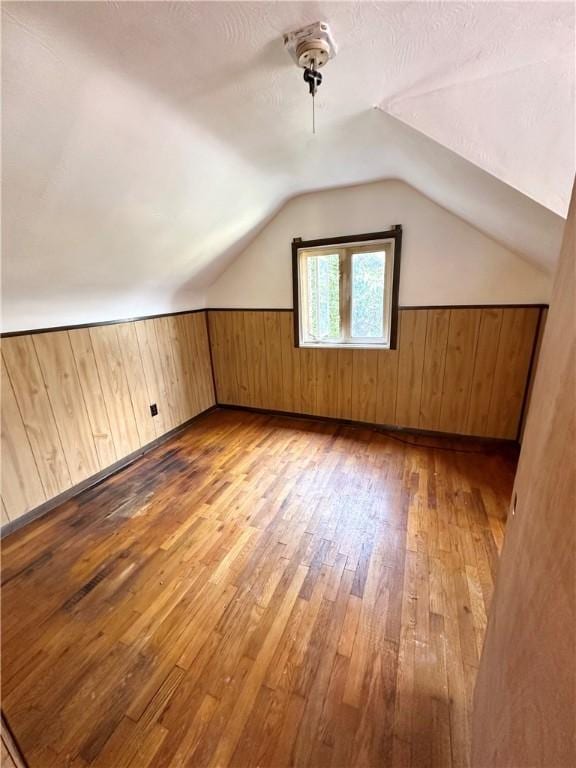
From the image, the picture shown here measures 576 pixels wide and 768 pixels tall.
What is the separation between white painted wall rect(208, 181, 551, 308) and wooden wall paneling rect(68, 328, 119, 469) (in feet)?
6.22

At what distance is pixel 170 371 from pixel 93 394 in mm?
804

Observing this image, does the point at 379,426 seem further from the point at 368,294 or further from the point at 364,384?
the point at 368,294

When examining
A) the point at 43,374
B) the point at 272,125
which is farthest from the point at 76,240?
the point at 272,125

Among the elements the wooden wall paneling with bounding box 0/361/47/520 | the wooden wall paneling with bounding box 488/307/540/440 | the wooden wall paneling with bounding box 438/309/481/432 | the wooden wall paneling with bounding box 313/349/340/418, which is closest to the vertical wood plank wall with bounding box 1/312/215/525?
the wooden wall paneling with bounding box 0/361/47/520

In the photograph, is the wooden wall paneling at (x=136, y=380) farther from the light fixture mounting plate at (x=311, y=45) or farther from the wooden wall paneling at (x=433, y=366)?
the wooden wall paneling at (x=433, y=366)

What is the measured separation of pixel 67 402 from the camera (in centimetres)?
218

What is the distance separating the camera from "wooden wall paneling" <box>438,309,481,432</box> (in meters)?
2.55

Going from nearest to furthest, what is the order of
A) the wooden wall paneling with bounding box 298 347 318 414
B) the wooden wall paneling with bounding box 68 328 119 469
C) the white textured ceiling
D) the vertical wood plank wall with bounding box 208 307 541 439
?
the white textured ceiling → the wooden wall paneling with bounding box 68 328 119 469 → the vertical wood plank wall with bounding box 208 307 541 439 → the wooden wall paneling with bounding box 298 347 318 414

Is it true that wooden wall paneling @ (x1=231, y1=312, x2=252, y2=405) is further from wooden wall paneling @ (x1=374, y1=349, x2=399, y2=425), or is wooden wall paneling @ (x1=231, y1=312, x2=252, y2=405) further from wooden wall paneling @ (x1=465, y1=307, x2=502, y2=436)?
wooden wall paneling @ (x1=465, y1=307, x2=502, y2=436)

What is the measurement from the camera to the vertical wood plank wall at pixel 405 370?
2.52 meters

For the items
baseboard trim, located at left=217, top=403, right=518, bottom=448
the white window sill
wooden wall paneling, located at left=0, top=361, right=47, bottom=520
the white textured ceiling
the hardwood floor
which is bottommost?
the hardwood floor

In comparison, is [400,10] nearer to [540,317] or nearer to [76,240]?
[76,240]

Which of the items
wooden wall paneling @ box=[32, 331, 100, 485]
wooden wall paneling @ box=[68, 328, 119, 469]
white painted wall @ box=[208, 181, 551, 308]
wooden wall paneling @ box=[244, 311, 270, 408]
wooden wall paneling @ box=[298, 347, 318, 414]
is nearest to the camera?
wooden wall paneling @ box=[32, 331, 100, 485]

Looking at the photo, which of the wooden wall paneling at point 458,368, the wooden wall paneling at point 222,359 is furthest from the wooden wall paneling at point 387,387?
the wooden wall paneling at point 222,359
